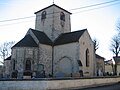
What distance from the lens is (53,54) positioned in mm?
37594

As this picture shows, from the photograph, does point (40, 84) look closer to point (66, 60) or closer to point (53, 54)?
point (66, 60)

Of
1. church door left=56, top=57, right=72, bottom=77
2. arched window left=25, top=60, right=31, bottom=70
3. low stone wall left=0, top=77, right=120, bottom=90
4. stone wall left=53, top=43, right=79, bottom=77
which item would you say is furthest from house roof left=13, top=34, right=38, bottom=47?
low stone wall left=0, top=77, right=120, bottom=90

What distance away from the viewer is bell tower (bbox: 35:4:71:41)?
133 feet

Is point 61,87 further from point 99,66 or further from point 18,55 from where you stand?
point 99,66

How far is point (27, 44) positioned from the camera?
34531mm

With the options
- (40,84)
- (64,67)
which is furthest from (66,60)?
(40,84)

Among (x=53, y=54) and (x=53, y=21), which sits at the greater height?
(x=53, y=21)

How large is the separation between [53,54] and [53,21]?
763 centimetres

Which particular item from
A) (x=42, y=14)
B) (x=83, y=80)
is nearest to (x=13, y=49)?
(x=42, y=14)

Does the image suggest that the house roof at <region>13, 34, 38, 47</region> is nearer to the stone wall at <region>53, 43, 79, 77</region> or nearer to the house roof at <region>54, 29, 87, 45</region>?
the stone wall at <region>53, 43, 79, 77</region>

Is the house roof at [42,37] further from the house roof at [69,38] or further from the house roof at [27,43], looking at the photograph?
the house roof at [69,38]

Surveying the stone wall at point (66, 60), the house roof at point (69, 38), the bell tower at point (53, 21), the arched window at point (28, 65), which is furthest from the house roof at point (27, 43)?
the bell tower at point (53, 21)

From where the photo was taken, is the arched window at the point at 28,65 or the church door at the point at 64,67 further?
the church door at the point at 64,67

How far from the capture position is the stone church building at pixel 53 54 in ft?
111
